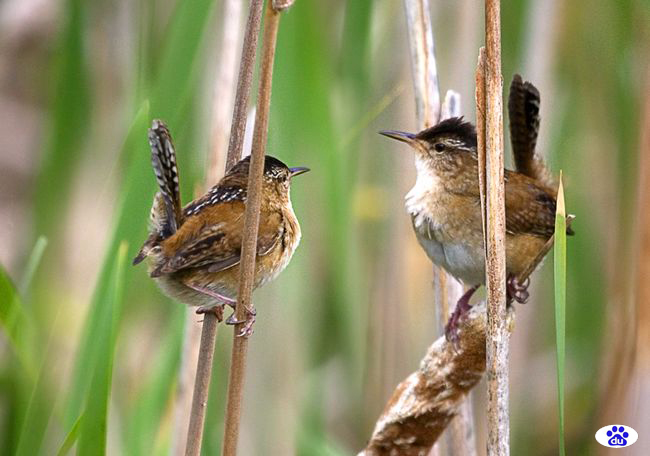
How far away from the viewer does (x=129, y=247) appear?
173 centimetres

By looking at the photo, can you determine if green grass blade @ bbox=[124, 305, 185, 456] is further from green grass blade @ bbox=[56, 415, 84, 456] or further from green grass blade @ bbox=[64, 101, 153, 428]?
green grass blade @ bbox=[56, 415, 84, 456]

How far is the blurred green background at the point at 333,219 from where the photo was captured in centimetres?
222

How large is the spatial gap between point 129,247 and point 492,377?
69cm

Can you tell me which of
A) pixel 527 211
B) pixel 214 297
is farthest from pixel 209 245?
pixel 527 211

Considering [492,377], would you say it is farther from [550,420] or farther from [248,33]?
[550,420]

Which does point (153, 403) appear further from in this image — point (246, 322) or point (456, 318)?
point (456, 318)

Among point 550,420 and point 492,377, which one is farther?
point 550,420

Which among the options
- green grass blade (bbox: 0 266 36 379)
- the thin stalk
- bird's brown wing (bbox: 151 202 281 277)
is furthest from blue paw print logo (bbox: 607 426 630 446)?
green grass blade (bbox: 0 266 36 379)

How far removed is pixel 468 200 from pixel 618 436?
0.69 m

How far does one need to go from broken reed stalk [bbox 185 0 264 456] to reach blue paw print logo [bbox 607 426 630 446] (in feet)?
2.99

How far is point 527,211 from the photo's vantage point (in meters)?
2.33

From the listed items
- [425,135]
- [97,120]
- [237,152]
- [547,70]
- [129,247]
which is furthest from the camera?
[97,120]

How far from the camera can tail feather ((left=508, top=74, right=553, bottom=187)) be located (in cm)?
225

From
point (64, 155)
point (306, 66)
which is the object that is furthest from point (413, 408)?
point (64, 155)
